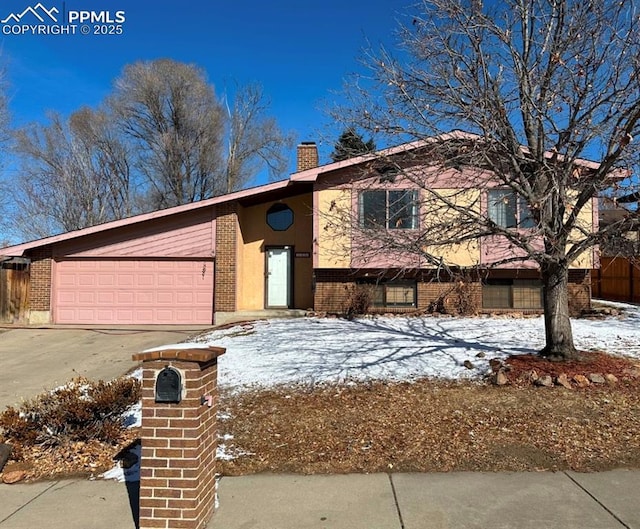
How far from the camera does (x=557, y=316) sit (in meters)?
7.71

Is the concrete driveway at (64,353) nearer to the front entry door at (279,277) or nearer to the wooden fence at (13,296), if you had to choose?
the wooden fence at (13,296)

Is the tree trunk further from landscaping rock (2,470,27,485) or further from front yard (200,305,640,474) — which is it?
landscaping rock (2,470,27,485)

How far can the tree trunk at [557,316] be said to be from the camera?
7625mm

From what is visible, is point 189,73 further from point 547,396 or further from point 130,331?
point 547,396

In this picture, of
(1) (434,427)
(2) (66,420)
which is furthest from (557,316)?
(2) (66,420)

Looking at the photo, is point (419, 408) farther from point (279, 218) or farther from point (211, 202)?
point (279, 218)

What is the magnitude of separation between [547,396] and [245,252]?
11516mm

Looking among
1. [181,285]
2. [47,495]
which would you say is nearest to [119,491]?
[47,495]

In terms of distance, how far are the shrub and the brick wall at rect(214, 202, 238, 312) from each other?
31.8 ft

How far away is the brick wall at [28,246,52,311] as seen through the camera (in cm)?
1527

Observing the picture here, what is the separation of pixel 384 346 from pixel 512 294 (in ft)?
24.8

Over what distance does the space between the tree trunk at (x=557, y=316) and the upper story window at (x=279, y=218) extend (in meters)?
9.91

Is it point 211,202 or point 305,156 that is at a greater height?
point 305,156

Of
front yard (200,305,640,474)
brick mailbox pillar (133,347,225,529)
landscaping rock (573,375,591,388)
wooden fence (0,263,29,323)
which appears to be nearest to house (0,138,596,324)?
wooden fence (0,263,29,323)
